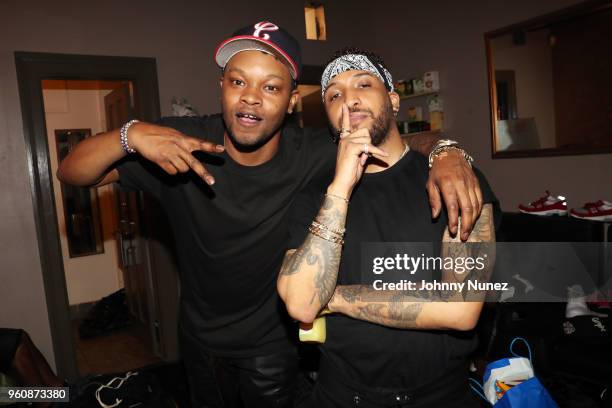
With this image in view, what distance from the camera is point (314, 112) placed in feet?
17.3

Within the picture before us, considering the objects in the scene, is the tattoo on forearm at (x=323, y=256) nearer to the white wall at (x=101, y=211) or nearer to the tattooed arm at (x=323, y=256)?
the tattooed arm at (x=323, y=256)

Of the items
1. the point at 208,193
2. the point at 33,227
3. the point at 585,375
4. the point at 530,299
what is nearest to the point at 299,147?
the point at 208,193

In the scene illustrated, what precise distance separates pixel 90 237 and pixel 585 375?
5463 millimetres

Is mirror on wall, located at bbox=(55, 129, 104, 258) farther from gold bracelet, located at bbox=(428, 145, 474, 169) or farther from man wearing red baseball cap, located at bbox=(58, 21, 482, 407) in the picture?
gold bracelet, located at bbox=(428, 145, 474, 169)

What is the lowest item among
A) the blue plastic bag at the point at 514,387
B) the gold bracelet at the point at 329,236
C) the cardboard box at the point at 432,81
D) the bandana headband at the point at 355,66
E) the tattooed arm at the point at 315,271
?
the blue plastic bag at the point at 514,387

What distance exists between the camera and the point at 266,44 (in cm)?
159

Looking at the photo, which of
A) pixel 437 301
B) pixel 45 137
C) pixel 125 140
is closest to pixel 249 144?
pixel 125 140

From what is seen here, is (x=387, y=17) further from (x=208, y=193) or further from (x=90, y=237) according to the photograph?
(x=90, y=237)

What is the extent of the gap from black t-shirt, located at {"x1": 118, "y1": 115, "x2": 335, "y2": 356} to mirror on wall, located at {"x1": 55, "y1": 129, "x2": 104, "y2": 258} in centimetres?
425

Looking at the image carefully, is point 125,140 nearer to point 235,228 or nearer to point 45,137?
point 235,228

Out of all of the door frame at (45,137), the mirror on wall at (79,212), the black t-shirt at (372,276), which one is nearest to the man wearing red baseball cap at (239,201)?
the black t-shirt at (372,276)

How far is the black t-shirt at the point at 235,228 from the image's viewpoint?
1.69 m

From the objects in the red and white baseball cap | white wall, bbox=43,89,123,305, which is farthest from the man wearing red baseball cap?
white wall, bbox=43,89,123,305

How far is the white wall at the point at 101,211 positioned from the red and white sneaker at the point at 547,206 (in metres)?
4.58
